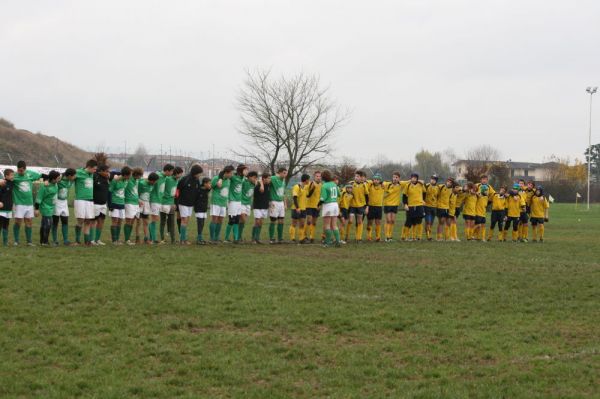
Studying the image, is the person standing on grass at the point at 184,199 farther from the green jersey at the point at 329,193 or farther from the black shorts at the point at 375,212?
the black shorts at the point at 375,212

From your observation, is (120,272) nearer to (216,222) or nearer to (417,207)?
(216,222)

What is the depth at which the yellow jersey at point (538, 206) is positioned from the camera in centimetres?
2222

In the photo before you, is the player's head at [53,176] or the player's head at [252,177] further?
the player's head at [252,177]

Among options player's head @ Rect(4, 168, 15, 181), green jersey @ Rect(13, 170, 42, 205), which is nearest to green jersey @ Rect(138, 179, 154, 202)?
green jersey @ Rect(13, 170, 42, 205)

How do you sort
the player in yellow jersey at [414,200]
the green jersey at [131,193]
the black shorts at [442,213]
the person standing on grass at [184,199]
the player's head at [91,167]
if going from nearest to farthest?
the player's head at [91,167]
the green jersey at [131,193]
the person standing on grass at [184,199]
the player in yellow jersey at [414,200]
the black shorts at [442,213]

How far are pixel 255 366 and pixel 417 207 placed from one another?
13.7 meters

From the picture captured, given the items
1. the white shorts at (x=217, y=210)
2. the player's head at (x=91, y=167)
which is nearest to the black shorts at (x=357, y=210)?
the white shorts at (x=217, y=210)

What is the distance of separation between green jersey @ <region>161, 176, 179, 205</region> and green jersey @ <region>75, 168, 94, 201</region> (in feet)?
6.06

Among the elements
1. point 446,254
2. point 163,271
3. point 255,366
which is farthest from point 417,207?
point 255,366

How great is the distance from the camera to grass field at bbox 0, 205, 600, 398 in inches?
259

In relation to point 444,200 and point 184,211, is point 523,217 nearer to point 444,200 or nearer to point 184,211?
point 444,200

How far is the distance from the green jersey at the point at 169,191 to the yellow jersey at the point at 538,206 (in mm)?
12050

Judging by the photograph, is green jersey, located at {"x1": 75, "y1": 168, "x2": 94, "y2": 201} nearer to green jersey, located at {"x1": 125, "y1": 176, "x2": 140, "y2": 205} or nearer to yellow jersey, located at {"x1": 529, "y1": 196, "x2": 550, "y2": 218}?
green jersey, located at {"x1": 125, "y1": 176, "x2": 140, "y2": 205}

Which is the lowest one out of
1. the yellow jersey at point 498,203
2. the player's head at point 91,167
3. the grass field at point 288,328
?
the grass field at point 288,328
